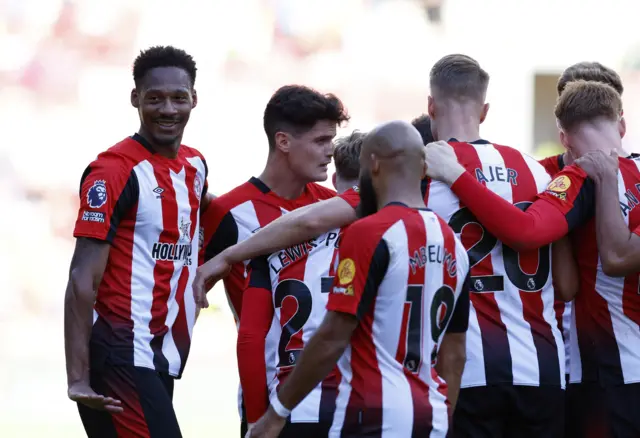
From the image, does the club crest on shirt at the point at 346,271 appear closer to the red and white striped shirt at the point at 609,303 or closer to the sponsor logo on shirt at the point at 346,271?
the sponsor logo on shirt at the point at 346,271

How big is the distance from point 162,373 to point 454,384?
1383 millimetres

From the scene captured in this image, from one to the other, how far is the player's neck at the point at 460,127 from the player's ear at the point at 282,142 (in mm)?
695

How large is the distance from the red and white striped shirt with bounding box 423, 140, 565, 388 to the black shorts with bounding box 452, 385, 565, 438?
0.04 meters

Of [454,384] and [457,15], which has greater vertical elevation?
[457,15]

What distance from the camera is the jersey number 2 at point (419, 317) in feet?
10.2

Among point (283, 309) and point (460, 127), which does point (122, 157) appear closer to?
point (283, 309)

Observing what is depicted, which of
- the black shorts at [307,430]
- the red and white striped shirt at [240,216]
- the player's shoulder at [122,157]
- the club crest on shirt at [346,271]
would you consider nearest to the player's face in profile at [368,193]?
the club crest on shirt at [346,271]

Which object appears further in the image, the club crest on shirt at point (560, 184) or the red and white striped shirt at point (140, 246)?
the red and white striped shirt at point (140, 246)

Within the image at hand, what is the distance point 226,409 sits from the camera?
1045 centimetres

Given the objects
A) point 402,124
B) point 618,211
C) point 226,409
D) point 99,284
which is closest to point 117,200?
point 99,284

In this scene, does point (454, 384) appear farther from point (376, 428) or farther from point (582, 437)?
point (582, 437)

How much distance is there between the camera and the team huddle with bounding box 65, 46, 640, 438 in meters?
3.84

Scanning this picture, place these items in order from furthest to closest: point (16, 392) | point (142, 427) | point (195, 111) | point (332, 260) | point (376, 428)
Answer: point (195, 111) → point (16, 392) → point (142, 427) → point (332, 260) → point (376, 428)

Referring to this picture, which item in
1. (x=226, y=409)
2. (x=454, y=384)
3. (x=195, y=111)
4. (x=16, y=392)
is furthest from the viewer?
(x=195, y=111)
